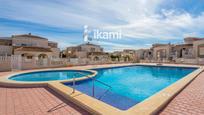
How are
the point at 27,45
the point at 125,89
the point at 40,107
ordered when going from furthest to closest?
the point at 27,45, the point at 125,89, the point at 40,107

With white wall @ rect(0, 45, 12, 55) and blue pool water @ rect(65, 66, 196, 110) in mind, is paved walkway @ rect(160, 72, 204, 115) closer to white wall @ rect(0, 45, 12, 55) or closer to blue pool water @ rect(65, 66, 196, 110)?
blue pool water @ rect(65, 66, 196, 110)

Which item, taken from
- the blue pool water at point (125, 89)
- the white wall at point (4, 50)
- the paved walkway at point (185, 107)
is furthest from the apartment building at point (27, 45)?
the paved walkway at point (185, 107)

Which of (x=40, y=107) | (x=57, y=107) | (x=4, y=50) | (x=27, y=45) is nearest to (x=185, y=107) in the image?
(x=57, y=107)

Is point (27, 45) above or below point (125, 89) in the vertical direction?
above

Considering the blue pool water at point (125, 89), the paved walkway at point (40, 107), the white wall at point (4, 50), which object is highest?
the white wall at point (4, 50)

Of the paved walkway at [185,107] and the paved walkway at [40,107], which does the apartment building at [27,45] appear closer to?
the paved walkway at [40,107]

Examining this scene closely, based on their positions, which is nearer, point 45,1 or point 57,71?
point 45,1

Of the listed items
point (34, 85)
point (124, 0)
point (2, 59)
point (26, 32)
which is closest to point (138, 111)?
point (34, 85)

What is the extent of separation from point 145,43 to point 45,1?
141 ft

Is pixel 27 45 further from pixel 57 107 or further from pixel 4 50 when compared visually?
pixel 57 107

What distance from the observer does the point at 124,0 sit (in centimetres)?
991

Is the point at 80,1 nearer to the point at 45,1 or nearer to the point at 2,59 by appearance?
the point at 45,1

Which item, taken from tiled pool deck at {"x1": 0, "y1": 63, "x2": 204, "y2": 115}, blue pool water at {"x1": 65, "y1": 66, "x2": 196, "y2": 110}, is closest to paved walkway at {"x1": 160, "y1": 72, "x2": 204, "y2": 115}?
Result: tiled pool deck at {"x1": 0, "y1": 63, "x2": 204, "y2": 115}

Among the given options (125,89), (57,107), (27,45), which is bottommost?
(125,89)
